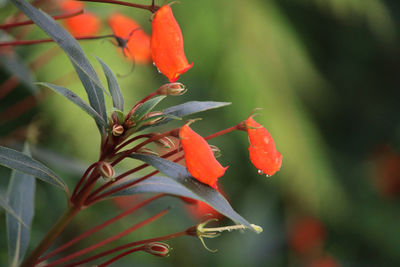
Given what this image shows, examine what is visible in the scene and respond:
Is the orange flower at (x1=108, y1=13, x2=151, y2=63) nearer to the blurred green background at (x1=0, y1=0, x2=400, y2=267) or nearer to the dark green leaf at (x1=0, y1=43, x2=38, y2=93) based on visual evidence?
the blurred green background at (x1=0, y1=0, x2=400, y2=267)

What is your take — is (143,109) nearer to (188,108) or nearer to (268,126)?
(188,108)

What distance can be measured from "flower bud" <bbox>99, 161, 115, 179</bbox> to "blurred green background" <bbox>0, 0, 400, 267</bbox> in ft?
1.36

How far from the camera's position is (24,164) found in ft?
1.28

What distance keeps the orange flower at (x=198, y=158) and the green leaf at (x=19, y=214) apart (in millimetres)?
182

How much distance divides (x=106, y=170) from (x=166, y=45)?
11 centimetres

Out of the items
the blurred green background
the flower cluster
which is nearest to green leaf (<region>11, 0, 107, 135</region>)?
the flower cluster

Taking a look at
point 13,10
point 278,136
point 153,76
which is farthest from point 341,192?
point 13,10

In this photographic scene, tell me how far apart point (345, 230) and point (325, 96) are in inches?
16.7

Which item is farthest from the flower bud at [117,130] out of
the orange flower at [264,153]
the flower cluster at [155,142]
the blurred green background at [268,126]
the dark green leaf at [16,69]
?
the blurred green background at [268,126]

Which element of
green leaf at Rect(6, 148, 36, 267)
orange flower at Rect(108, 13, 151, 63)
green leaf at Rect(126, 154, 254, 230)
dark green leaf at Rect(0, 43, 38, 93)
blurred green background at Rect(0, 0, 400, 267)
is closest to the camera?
green leaf at Rect(126, 154, 254, 230)

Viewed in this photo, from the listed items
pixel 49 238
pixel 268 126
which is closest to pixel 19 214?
pixel 49 238

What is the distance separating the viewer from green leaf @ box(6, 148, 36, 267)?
1.54 ft

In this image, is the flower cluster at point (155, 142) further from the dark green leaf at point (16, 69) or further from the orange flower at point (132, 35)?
the orange flower at point (132, 35)

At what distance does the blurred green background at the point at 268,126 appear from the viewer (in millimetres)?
1094
